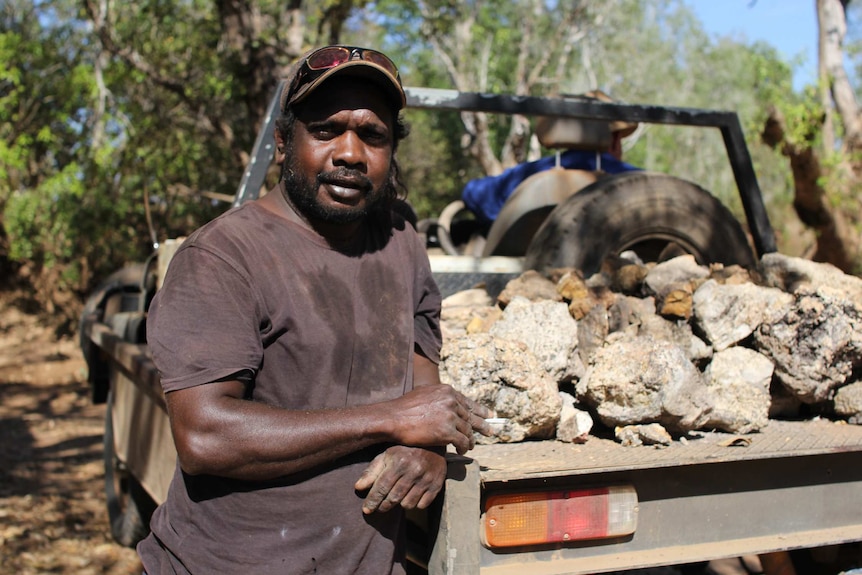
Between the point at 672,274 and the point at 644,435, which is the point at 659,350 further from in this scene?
the point at 672,274

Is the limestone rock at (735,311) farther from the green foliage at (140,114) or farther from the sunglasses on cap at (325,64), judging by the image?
the green foliage at (140,114)

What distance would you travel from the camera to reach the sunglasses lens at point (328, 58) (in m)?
1.75

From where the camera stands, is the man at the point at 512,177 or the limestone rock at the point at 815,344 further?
the man at the point at 512,177

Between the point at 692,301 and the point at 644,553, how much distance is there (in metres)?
0.87

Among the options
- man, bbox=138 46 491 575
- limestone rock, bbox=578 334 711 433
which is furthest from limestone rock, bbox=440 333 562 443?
man, bbox=138 46 491 575

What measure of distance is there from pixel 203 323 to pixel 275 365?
0.18 metres

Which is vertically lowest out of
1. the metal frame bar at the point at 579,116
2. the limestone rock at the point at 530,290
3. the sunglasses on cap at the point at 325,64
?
the limestone rock at the point at 530,290

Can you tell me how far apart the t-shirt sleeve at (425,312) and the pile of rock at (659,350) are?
0.23m

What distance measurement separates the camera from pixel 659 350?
2.24 metres

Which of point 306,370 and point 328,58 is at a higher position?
point 328,58

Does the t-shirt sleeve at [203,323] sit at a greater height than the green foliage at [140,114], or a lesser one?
lesser

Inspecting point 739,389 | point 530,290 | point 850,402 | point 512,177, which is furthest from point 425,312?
point 512,177

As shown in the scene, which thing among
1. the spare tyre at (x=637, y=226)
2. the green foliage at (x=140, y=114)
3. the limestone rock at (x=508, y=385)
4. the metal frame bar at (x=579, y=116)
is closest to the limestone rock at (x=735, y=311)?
the limestone rock at (x=508, y=385)

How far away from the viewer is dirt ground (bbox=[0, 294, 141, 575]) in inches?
165
